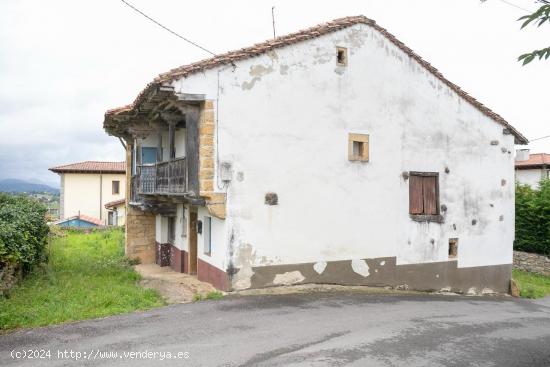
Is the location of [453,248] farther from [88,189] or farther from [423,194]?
[88,189]

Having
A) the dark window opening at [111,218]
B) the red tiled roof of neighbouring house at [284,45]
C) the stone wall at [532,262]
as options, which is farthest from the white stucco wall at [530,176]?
the dark window opening at [111,218]

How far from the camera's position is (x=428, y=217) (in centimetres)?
1327

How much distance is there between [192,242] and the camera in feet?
46.9


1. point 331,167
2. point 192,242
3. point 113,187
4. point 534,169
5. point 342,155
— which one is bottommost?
point 192,242

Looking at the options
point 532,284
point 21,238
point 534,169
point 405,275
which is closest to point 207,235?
point 21,238

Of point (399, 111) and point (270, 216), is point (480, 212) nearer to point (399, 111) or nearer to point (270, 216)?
point (399, 111)

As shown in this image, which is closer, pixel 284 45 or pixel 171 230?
pixel 284 45

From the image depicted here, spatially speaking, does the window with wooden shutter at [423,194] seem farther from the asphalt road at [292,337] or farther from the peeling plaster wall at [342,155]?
the asphalt road at [292,337]

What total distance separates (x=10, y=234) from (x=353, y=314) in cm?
797

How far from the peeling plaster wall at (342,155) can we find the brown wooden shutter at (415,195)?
27cm

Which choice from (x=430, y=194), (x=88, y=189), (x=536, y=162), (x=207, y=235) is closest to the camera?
(x=207, y=235)

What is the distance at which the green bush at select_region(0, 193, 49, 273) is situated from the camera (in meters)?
10.2

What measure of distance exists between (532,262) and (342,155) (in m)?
14.2

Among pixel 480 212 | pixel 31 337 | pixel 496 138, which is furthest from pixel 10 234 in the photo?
pixel 496 138
